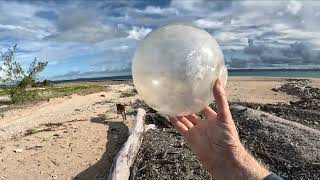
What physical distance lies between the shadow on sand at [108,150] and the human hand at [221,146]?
6.80 meters

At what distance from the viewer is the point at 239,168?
10.5 ft

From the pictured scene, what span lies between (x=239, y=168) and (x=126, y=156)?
6.02 meters

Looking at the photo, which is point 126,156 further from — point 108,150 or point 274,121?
point 274,121

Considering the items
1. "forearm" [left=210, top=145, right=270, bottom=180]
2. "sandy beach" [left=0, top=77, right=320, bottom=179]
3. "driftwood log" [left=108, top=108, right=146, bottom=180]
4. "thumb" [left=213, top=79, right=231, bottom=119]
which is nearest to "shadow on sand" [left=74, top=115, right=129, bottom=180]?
"sandy beach" [left=0, top=77, right=320, bottom=179]

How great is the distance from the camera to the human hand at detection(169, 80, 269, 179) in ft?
10.5

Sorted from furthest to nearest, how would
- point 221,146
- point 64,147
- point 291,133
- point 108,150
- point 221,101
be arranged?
1. point 64,147
2. point 108,150
3. point 291,133
4. point 221,146
5. point 221,101

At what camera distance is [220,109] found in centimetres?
319

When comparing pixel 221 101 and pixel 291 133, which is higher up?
pixel 221 101

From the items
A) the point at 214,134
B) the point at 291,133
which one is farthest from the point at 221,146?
the point at 291,133

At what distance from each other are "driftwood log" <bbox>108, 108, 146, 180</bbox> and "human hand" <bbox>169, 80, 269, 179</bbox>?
4583 mm

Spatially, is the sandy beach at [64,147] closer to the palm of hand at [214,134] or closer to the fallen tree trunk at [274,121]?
the fallen tree trunk at [274,121]

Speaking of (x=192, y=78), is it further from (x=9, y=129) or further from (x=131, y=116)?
(x=9, y=129)

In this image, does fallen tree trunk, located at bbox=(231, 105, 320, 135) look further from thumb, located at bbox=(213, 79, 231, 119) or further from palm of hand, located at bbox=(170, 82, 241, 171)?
thumb, located at bbox=(213, 79, 231, 119)

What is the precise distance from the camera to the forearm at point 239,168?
3156 mm
